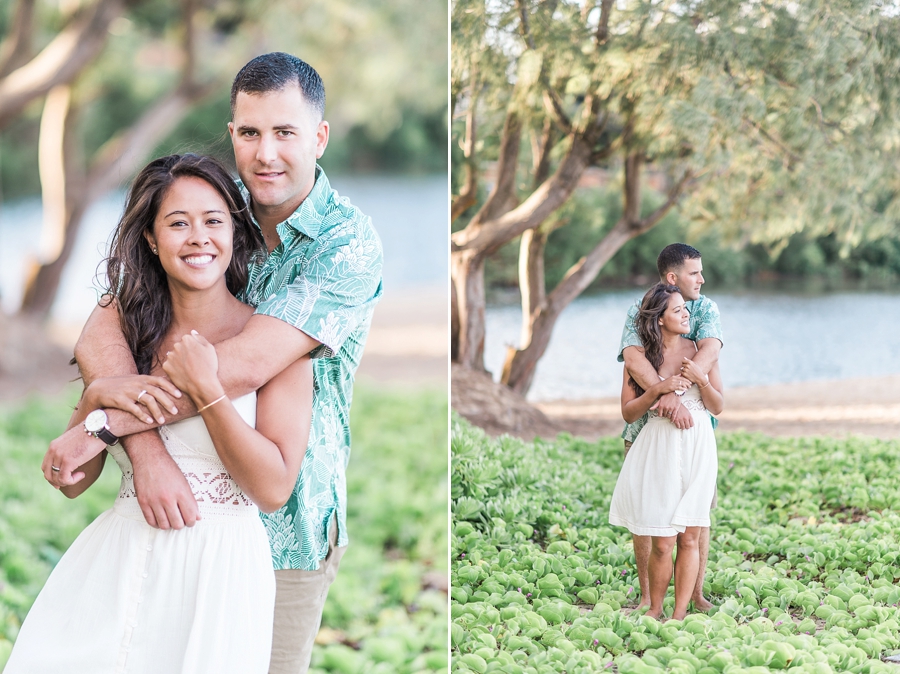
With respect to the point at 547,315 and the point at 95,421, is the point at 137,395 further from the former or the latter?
the point at 547,315

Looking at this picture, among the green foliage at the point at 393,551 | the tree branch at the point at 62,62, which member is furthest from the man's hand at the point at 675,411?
the tree branch at the point at 62,62

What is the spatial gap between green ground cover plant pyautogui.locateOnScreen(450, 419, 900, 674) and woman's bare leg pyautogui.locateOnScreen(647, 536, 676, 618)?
0.15 ft

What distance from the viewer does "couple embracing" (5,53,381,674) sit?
5.16 ft

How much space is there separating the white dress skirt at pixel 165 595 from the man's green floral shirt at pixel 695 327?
0.94 m

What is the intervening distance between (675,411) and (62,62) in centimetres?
720

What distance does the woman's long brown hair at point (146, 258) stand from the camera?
1.67m

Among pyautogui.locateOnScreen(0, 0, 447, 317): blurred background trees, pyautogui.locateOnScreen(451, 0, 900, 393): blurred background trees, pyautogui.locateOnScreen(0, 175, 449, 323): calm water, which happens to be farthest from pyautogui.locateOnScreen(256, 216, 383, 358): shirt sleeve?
Answer: pyautogui.locateOnScreen(0, 175, 449, 323): calm water

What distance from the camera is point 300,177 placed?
1.84m

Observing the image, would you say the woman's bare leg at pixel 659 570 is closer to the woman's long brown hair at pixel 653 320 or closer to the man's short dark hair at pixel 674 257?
the woman's long brown hair at pixel 653 320

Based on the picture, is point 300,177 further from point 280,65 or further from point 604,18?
point 604,18

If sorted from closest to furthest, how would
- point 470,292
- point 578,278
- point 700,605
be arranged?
point 700,605 < point 578,278 < point 470,292

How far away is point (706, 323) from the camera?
6.72 ft

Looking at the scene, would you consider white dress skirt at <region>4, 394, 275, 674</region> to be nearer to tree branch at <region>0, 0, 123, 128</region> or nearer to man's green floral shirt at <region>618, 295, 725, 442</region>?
man's green floral shirt at <region>618, 295, 725, 442</region>

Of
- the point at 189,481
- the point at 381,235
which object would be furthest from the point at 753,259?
the point at 381,235
